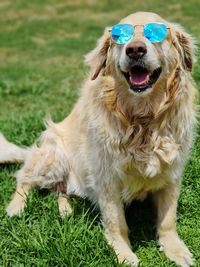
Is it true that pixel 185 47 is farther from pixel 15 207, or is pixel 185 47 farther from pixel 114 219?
pixel 15 207

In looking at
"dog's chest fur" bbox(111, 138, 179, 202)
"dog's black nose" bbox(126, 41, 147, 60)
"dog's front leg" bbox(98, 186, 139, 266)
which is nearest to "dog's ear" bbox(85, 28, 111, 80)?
"dog's black nose" bbox(126, 41, 147, 60)

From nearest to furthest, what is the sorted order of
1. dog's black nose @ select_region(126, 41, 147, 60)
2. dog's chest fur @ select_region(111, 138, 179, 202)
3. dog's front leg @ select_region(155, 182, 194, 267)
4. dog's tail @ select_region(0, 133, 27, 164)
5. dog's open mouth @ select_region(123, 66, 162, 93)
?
dog's black nose @ select_region(126, 41, 147, 60), dog's open mouth @ select_region(123, 66, 162, 93), dog's chest fur @ select_region(111, 138, 179, 202), dog's front leg @ select_region(155, 182, 194, 267), dog's tail @ select_region(0, 133, 27, 164)

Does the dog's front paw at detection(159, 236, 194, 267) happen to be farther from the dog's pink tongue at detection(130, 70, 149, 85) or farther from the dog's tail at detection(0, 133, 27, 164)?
the dog's tail at detection(0, 133, 27, 164)

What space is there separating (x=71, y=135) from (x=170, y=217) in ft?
3.45

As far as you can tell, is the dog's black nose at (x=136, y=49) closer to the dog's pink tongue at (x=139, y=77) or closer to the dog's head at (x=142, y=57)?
the dog's head at (x=142, y=57)

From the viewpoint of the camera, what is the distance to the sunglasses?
3076 mm

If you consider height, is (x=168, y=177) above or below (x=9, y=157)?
above

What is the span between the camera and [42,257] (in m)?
3.19

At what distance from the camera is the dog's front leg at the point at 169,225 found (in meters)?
3.35

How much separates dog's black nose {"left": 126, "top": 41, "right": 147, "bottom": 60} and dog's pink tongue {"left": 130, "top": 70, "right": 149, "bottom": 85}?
0.45ft

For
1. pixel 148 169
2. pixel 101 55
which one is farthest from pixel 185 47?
pixel 148 169

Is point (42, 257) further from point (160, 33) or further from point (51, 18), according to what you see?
point (51, 18)

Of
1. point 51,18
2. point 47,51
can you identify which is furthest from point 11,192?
point 51,18

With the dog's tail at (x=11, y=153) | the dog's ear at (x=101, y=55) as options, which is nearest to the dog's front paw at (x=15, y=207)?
the dog's tail at (x=11, y=153)
